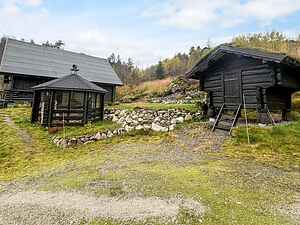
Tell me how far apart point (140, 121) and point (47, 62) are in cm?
1903

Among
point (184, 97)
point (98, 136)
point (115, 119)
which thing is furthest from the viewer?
point (184, 97)

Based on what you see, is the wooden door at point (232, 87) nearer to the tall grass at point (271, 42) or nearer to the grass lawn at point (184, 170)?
the grass lawn at point (184, 170)

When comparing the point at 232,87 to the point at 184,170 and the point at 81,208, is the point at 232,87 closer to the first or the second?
the point at 184,170

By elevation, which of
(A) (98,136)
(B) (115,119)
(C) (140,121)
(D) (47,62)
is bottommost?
(A) (98,136)

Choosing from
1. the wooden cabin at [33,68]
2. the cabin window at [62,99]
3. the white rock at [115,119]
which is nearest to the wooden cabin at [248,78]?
the white rock at [115,119]

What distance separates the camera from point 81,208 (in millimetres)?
4859

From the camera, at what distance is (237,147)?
30.9 ft

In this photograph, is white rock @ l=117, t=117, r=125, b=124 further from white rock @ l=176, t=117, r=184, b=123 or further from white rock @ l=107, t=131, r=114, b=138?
white rock @ l=176, t=117, r=184, b=123

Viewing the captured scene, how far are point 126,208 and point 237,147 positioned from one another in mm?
6122

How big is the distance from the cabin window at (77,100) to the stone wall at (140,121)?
2.52m

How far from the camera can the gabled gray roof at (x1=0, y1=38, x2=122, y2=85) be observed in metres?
→ 25.0

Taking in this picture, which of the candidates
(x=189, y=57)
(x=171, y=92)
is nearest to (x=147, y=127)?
(x=171, y=92)

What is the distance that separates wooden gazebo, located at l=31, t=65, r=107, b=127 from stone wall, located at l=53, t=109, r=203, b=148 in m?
2.13

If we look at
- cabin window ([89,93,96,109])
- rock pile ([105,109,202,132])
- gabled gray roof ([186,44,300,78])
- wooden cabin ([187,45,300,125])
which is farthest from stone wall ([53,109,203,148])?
gabled gray roof ([186,44,300,78])
